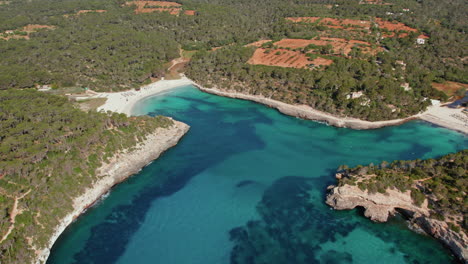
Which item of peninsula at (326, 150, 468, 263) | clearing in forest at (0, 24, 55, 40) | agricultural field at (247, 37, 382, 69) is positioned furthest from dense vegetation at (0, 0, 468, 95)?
peninsula at (326, 150, 468, 263)

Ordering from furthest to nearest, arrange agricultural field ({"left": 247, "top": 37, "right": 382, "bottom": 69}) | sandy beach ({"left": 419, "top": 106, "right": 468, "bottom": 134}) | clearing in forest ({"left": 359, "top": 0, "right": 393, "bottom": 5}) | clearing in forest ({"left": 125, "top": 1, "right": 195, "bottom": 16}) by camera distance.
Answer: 1. clearing in forest ({"left": 359, "top": 0, "right": 393, "bottom": 5})
2. clearing in forest ({"left": 125, "top": 1, "right": 195, "bottom": 16})
3. agricultural field ({"left": 247, "top": 37, "right": 382, "bottom": 69})
4. sandy beach ({"left": 419, "top": 106, "right": 468, "bottom": 134})

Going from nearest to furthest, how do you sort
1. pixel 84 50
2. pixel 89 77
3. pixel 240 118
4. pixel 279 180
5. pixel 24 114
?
pixel 279 180 → pixel 24 114 → pixel 240 118 → pixel 89 77 → pixel 84 50

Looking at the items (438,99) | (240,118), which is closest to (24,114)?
(240,118)

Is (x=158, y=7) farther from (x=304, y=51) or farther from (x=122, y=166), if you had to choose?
(x=122, y=166)

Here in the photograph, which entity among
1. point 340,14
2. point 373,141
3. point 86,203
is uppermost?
point 340,14

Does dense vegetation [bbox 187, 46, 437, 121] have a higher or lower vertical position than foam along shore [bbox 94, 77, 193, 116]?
higher

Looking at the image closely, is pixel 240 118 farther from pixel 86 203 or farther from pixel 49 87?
pixel 49 87

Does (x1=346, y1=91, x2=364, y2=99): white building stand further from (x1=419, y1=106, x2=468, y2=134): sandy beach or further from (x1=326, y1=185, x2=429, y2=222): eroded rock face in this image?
(x1=326, y1=185, x2=429, y2=222): eroded rock face
